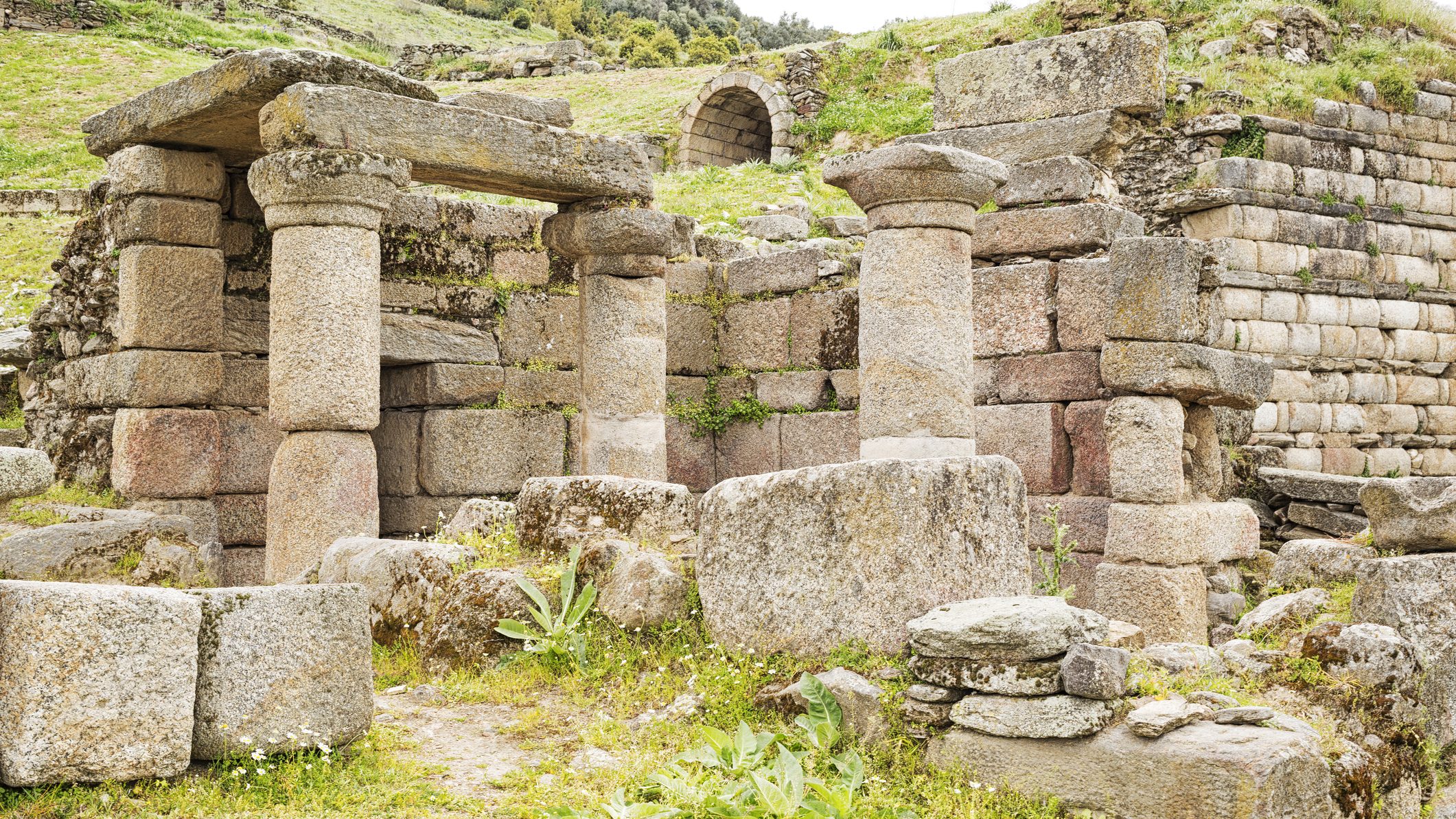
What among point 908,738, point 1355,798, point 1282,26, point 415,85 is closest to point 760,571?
point 908,738

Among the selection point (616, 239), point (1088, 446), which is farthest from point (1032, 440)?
point (616, 239)

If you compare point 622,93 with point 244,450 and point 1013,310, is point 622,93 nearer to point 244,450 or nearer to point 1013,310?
point 244,450

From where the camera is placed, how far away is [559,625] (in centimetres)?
629

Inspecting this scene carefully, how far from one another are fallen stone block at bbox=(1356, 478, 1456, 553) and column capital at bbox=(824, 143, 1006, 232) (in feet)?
10.2

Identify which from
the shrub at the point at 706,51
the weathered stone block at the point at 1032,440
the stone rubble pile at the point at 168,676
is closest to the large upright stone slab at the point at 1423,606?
the weathered stone block at the point at 1032,440

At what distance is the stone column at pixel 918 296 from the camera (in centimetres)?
877

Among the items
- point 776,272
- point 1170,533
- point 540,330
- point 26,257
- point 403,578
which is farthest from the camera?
point 26,257

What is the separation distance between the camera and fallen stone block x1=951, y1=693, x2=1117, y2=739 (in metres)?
4.50

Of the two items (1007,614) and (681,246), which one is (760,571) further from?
(681,246)

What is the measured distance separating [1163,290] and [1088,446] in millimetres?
1216

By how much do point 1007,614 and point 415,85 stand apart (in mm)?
6436

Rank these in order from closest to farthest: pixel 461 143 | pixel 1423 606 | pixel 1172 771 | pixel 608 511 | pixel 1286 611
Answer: pixel 1172 771 < pixel 1423 606 < pixel 608 511 < pixel 1286 611 < pixel 461 143

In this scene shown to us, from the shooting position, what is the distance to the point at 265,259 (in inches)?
404

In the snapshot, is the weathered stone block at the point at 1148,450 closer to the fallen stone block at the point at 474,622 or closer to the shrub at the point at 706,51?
the fallen stone block at the point at 474,622
